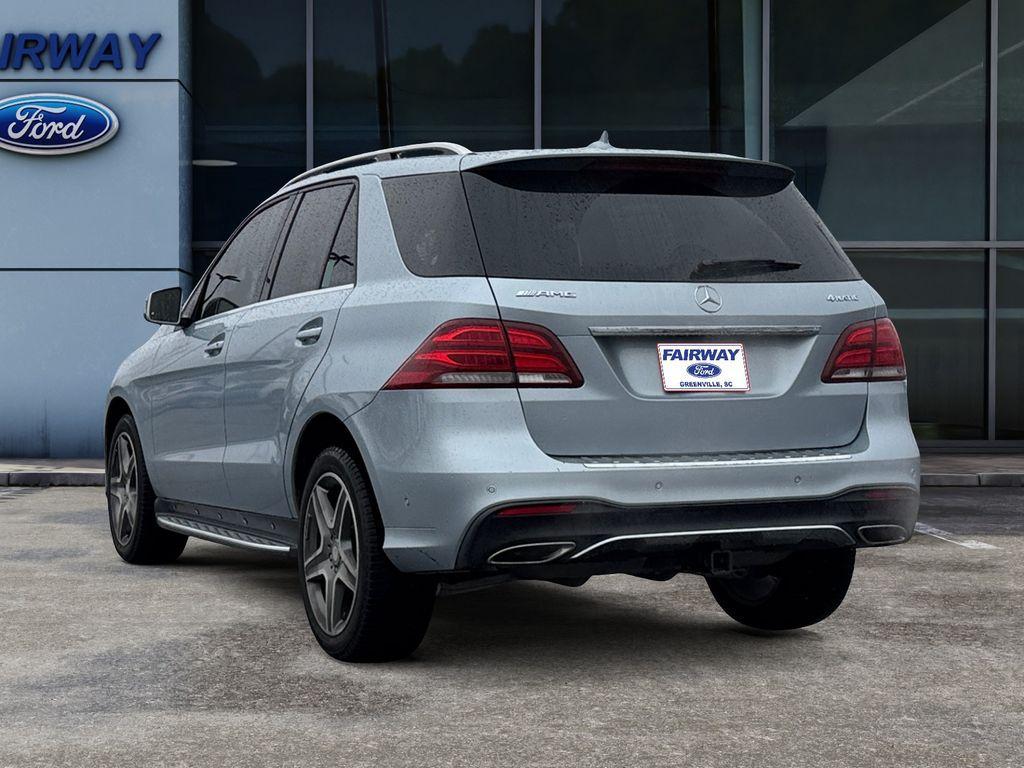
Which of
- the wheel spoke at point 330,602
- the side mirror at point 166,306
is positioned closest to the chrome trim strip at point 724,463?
the wheel spoke at point 330,602

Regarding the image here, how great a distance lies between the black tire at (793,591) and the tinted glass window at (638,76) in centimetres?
1215

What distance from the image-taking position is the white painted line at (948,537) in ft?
29.5

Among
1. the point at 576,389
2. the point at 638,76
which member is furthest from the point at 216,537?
the point at 638,76

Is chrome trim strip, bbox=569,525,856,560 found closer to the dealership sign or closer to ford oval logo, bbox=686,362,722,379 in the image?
ford oval logo, bbox=686,362,722,379

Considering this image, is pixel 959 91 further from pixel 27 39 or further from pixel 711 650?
pixel 711 650

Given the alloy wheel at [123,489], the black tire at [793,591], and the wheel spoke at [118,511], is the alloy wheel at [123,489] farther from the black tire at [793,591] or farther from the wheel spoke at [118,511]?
the black tire at [793,591]

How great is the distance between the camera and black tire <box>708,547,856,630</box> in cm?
562

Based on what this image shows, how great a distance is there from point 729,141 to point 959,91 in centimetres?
287

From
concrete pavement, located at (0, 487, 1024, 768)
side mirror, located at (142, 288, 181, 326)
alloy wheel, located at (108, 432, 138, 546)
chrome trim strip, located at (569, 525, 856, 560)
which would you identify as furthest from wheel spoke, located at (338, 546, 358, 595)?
alloy wheel, located at (108, 432, 138, 546)

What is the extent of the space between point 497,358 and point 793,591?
182 cm

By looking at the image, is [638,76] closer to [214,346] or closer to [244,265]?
[244,265]

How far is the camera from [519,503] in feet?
15.2

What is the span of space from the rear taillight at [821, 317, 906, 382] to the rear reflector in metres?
1.06

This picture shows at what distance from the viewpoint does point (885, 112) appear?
1781 centimetres
